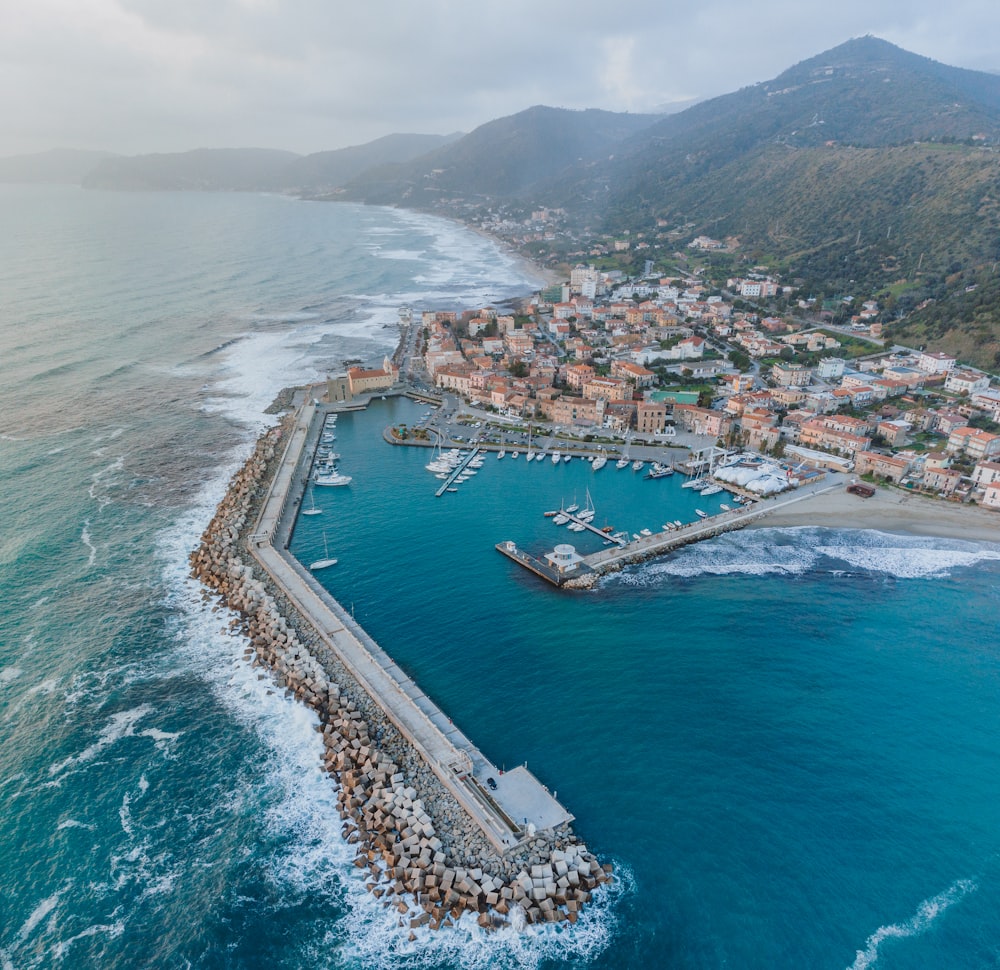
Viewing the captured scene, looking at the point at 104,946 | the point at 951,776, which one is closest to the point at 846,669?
the point at 951,776

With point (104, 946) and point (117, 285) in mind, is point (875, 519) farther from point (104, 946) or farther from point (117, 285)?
point (117, 285)

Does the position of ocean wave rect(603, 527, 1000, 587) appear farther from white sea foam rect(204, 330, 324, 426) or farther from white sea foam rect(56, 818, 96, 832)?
white sea foam rect(204, 330, 324, 426)

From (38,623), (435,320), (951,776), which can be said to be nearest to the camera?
(951,776)

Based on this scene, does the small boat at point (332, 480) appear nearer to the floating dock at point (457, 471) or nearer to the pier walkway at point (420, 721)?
the floating dock at point (457, 471)

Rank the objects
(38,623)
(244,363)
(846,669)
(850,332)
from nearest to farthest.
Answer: (846,669) → (38,623) → (244,363) → (850,332)

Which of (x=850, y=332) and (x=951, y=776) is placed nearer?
(x=951, y=776)

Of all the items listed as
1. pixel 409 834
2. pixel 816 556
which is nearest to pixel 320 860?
pixel 409 834
